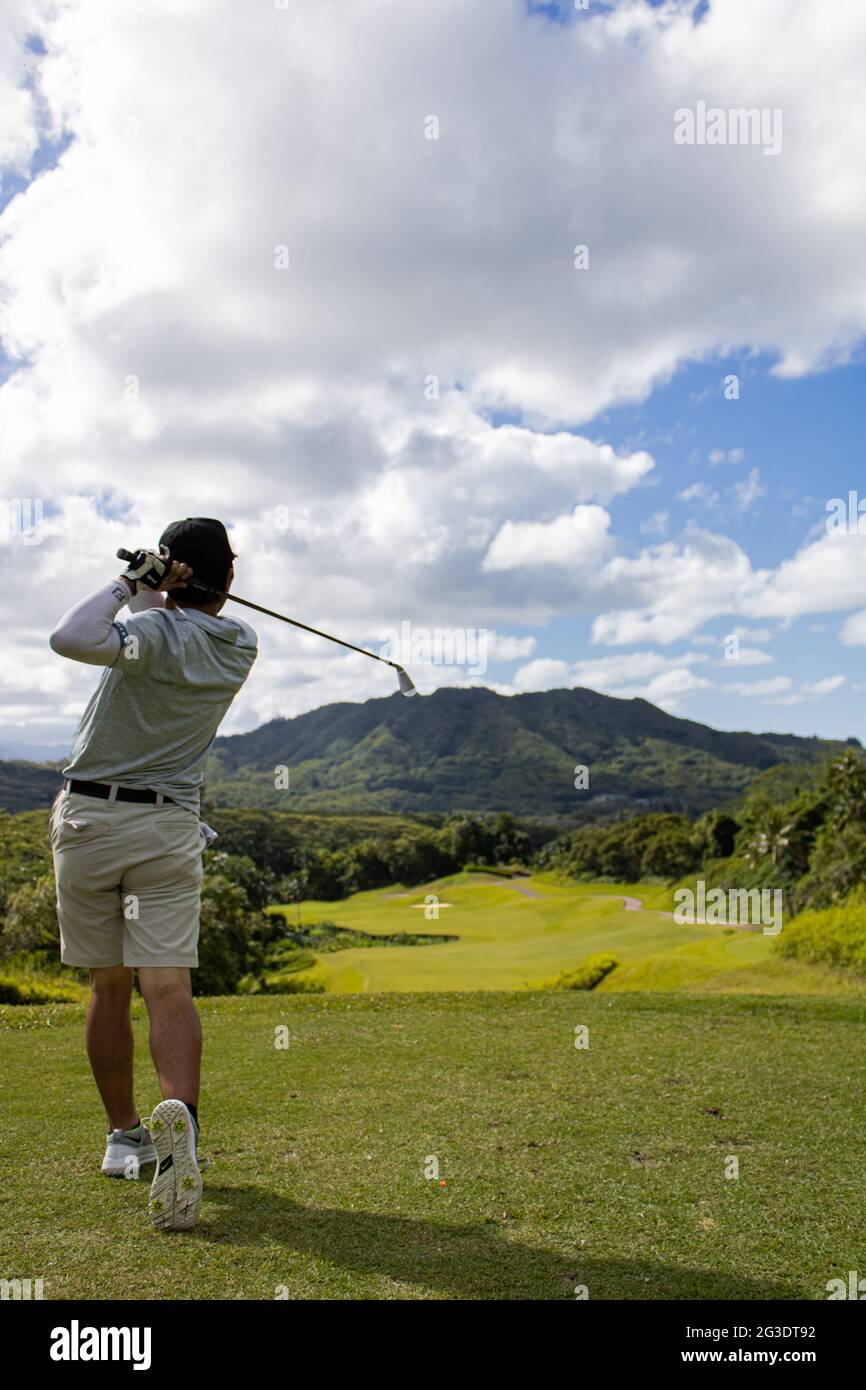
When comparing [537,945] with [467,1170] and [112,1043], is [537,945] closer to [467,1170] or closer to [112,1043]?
[467,1170]

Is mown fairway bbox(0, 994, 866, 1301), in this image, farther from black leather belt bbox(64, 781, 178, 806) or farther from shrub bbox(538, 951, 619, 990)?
shrub bbox(538, 951, 619, 990)

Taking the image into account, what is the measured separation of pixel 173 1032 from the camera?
3588mm

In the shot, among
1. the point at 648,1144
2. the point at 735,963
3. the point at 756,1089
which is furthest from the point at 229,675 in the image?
the point at 735,963

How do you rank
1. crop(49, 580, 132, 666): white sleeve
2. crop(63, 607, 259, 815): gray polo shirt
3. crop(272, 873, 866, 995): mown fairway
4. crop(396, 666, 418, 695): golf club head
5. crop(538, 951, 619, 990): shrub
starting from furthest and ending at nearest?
crop(538, 951, 619, 990): shrub, crop(272, 873, 866, 995): mown fairway, crop(396, 666, 418, 695): golf club head, crop(63, 607, 259, 815): gray polo shirt, crop(49, 580, 132, 666): white sleeve

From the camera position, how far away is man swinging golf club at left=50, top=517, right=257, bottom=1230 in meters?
3.62

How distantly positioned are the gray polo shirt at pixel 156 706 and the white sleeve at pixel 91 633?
0.15 ft

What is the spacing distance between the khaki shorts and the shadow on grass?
3.21 feet

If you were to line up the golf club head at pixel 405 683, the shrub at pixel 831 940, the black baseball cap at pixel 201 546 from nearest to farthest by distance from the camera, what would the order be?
the black baseball cap at pixel 201 546 → the golf club head at pixel 405 683 → the shrub at pixel 831 940

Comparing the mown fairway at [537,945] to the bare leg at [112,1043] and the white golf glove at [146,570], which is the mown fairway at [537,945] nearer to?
the bare leg at [112,1043]

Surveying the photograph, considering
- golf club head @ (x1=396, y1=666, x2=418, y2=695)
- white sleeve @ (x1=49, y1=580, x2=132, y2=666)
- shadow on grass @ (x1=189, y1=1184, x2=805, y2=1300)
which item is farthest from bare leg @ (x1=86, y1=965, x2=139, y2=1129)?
golf club head @ (x1=396, y1=666, x2=418, y2=695)

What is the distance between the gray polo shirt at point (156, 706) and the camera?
3736 millimetres

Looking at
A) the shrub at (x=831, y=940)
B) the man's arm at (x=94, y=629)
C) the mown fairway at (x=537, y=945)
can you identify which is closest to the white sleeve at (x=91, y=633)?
the man's arm at (x=94, y=629)

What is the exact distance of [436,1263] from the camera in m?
2.86
